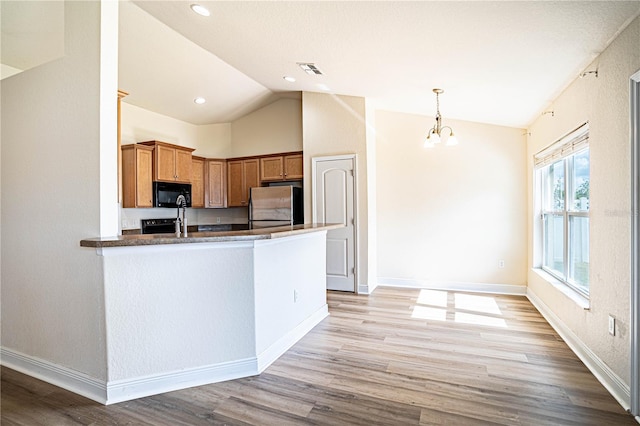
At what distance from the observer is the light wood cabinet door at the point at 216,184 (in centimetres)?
583

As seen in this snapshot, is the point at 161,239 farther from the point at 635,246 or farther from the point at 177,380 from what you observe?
the point at 635,246

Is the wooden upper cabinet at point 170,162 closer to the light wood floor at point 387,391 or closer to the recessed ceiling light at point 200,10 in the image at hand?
the recessed ceiling light at point 200,10

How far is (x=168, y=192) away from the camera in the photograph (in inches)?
198

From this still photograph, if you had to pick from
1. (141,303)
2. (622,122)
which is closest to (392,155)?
(622,122)

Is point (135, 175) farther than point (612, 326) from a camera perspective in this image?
Yes

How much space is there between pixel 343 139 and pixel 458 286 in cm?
278

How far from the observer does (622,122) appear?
2000 millimetres

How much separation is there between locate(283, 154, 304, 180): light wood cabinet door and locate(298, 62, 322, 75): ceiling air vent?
1697 mm

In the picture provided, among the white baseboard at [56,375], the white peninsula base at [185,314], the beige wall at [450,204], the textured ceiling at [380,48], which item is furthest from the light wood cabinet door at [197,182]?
the white peninsula base at [185,314]

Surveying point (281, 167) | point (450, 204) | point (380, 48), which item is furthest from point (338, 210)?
point (380, 48)

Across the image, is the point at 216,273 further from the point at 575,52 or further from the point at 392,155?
the point at 392,155

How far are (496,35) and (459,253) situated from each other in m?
3.23

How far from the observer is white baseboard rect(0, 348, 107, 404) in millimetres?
2092

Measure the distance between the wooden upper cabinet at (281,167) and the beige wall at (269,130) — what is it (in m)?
0.34
